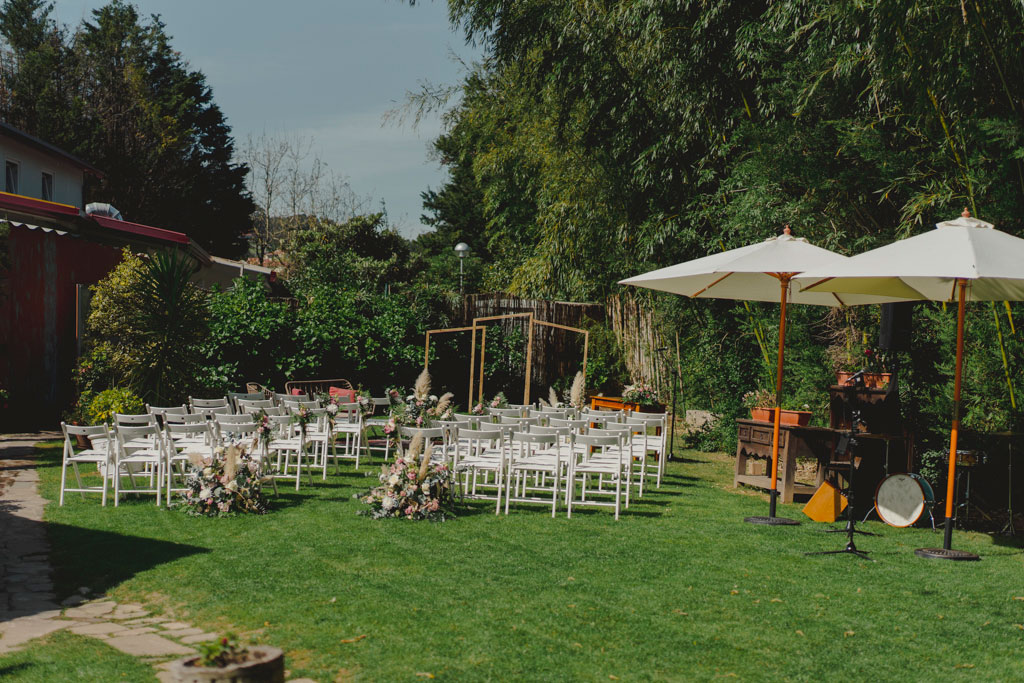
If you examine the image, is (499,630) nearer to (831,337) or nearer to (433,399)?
(433,399)

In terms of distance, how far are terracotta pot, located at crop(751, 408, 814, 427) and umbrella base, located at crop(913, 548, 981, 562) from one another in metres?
2.50

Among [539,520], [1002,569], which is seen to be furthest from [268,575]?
[1002,569]

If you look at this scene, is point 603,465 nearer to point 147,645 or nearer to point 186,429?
point 186,429

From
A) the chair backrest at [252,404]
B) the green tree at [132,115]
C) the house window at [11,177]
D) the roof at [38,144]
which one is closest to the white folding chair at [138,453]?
the chair backrest at [252,404]

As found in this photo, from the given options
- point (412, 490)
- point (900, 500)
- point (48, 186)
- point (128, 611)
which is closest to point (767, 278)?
point (900, 500)

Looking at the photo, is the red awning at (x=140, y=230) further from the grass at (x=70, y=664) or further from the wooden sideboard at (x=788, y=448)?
the grass at (x=70, y=664)

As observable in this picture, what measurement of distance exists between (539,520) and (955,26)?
221 inches

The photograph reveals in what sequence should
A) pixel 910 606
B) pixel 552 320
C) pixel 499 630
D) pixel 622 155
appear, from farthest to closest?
1. pixel 552 320
2. pixel 622 155
3. pixel 910 606
4. pixel 499 630

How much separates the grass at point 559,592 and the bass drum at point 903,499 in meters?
0.16

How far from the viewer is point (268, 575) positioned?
228 inches

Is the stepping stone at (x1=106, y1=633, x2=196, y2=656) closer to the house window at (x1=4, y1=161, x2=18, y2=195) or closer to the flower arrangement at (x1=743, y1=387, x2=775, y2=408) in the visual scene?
the flower arrangement at (x1=743, y1=387, x2=775, y2=408)

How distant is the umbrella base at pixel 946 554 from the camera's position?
6793mm

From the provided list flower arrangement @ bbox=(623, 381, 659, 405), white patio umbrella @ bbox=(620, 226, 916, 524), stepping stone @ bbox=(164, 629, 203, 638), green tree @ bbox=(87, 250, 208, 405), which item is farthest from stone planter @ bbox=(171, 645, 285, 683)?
flower arrangement @ bbox=(623, 381, 659, 405)

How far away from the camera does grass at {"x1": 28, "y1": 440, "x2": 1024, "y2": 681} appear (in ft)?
14.6
